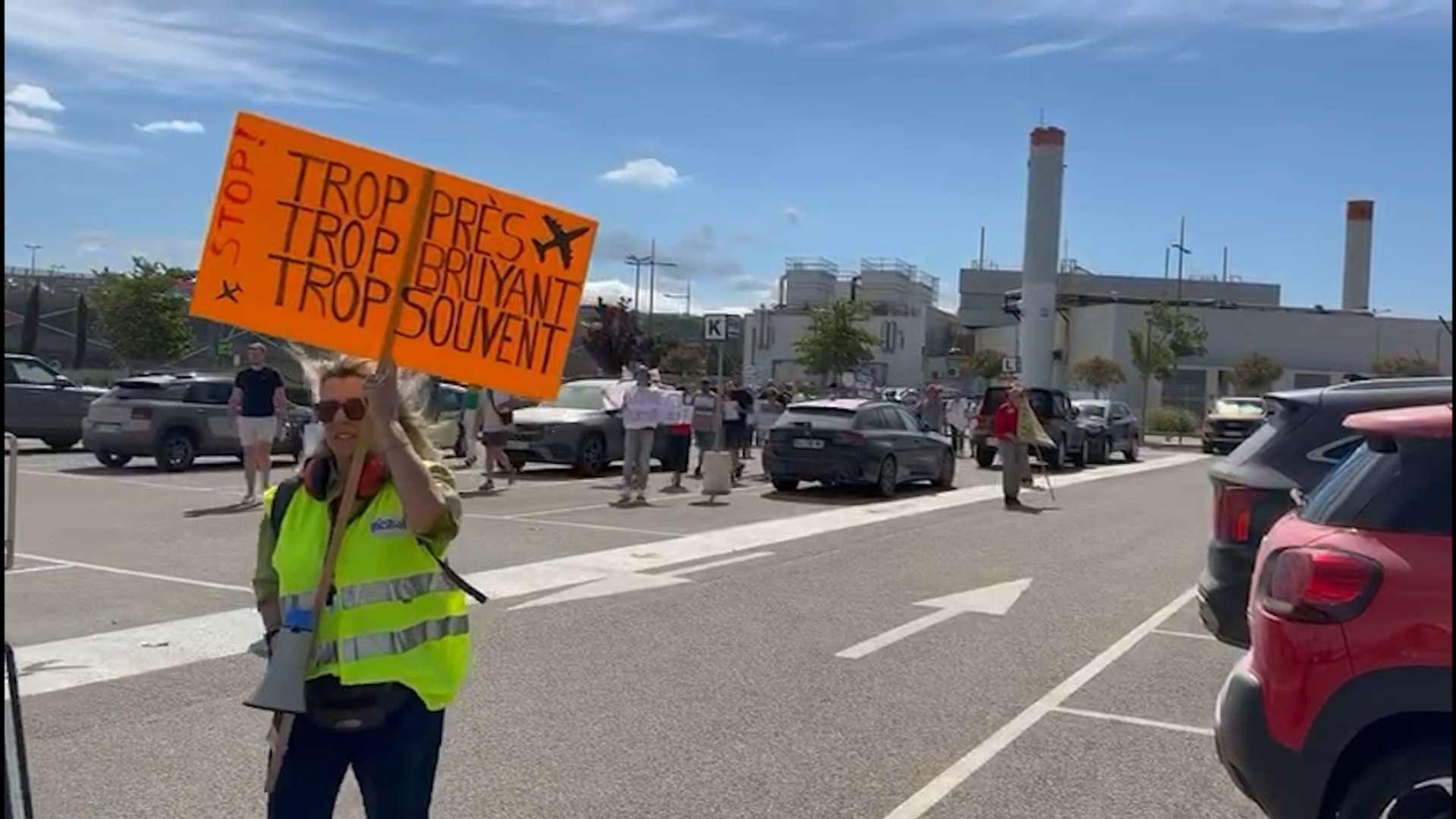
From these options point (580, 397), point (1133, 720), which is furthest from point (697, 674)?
point (580, 397)

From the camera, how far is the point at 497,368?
3.76 m

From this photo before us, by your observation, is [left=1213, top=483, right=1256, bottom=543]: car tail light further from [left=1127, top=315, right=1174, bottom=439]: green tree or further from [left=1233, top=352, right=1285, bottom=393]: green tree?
[left=1233, top=352, right=1285, bottom=393]: green tree

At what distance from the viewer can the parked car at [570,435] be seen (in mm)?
21703

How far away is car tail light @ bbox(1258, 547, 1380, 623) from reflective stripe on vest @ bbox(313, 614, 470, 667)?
2.61 meters

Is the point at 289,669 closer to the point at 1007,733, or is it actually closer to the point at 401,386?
the point at 401,386

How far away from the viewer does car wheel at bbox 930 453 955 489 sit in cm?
2198

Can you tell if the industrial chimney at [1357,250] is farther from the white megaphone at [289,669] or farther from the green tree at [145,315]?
the white megaphone at [289,669]

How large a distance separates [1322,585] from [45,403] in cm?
2305

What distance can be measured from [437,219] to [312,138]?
38 cm

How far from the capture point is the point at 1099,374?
2432 inches

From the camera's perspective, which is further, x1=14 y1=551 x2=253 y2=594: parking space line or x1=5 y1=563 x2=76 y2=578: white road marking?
x1=5 y1=563 x2=76 y2=578: white road marking

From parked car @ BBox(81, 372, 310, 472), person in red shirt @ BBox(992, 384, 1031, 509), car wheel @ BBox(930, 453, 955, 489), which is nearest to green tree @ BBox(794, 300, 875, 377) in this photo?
car wheel @ BBox(930, 453, 955, 489)

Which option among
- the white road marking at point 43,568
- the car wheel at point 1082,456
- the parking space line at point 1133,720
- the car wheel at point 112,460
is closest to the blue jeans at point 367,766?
the parking space line at point 1133,720

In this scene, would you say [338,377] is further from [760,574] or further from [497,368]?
[760,574]
